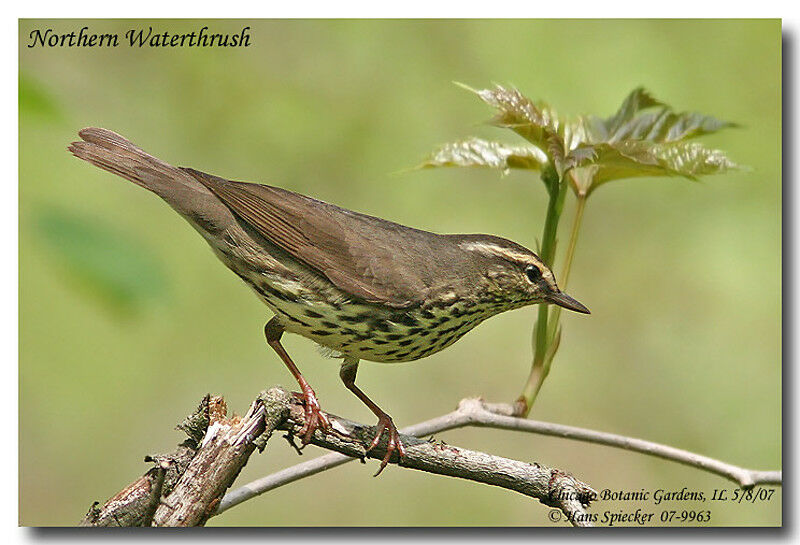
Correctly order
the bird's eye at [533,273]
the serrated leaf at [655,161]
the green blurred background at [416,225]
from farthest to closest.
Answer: the green blurred background at [416,225] < the bird's eye at [533,273] < the serrated leaf at [655,161]

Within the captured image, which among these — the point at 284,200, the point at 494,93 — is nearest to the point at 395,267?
the point at 284,200

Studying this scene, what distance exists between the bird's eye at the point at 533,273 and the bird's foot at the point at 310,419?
839mm

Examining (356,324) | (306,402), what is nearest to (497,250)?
(356,324)

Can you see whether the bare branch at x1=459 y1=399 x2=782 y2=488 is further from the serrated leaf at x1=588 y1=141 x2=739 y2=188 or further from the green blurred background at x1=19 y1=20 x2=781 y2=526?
the serrated leaf at x1=588 y1=141 x2=739 y2=188

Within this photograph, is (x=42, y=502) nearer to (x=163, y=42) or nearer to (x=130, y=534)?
(x=130, y=534)

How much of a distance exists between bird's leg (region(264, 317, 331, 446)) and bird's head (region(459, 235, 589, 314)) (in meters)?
0.72

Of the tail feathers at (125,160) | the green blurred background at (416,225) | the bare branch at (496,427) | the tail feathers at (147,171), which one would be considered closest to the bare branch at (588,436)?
the bare branch at (496,427)

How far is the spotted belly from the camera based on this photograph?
3.31 metres

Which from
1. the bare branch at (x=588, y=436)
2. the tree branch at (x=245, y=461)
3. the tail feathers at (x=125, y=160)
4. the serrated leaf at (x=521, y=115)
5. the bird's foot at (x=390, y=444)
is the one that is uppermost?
the serrated leaf at (x=521, y=115)

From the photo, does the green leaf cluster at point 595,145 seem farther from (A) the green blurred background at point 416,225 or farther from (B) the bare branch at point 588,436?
(A) the green blurred background at point 416,225

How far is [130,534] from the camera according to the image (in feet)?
11.9

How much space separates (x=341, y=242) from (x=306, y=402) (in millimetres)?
622

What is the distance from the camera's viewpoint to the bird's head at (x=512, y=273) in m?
3.41

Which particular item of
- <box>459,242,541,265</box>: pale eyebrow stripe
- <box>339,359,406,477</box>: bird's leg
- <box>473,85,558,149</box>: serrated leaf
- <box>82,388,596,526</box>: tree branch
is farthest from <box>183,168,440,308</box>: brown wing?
<box>473,85,558,149</box>: serrated leaf
